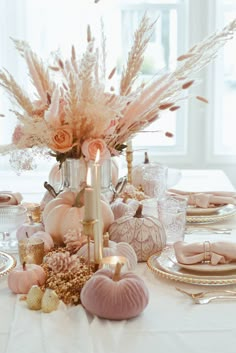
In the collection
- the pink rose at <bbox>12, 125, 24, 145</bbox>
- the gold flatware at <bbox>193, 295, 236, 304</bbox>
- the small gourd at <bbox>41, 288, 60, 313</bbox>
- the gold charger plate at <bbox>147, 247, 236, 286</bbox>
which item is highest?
the pink rose at <bbox>12, 125, 24, 145</bbox>

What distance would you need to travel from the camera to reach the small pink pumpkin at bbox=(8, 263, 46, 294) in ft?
4.14

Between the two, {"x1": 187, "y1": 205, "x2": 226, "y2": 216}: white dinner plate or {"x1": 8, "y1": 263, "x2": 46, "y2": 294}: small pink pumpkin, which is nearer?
{"x1": 8, "y1": 263, "x2": 46, "y2": 294}: small pink pumpkin

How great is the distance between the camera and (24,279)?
1262mm

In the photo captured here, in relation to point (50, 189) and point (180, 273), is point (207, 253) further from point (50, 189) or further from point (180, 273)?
point (50, 189)

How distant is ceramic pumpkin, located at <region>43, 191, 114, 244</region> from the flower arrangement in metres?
0.11

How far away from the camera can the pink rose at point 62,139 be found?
149 cm

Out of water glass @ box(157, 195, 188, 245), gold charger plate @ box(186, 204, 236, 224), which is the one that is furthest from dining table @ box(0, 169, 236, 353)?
gold charger plate @ box(186, 204, 236, 224)

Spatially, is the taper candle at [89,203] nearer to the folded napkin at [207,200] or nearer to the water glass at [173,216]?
the water glass at [173,216]

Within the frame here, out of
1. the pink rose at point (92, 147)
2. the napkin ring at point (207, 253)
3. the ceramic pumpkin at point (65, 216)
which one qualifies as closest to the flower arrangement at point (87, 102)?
the pink rose at point (92, 147)

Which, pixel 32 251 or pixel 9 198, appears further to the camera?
pixel 9 198

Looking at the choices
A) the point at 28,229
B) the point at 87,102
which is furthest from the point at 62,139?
the point at 28,229

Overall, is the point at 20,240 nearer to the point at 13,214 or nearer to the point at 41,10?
the point at 13,214

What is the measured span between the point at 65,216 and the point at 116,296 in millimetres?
408

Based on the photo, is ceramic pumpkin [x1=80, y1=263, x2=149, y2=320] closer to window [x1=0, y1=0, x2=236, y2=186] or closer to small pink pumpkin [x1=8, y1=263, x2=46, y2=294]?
small pink pumpkin [x1=8, y1=263, x2=46, y2=294]
